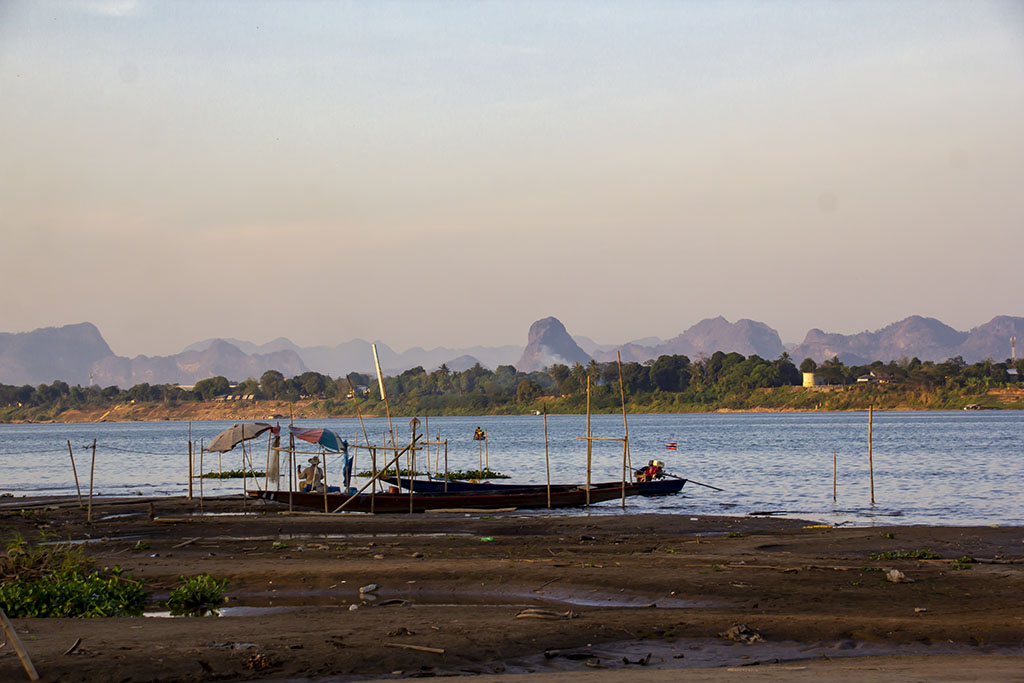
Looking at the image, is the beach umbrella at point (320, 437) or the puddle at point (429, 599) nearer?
the puddle at point (429, 599)

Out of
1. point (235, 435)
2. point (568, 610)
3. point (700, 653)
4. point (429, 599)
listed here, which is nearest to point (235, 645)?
point (429, 599)

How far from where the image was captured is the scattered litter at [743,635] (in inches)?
407

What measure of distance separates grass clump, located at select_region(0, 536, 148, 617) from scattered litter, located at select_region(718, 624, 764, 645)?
7.44 metres

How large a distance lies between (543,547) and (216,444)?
15.2 metres

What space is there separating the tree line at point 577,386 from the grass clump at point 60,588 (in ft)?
365

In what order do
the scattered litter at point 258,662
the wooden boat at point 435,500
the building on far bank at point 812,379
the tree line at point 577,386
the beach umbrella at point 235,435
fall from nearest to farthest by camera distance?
the scattered litter at point 258,662 < the wooden boat at point 435,500 < the beach umbrella at point 235,435 < the tree line at point 577,386 < the building on far bank at point 812,379

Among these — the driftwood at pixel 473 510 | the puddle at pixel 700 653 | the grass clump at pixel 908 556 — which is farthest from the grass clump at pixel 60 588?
the driftwood at pixel 473 510

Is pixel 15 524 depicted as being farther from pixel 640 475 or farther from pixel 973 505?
pixel 973 505

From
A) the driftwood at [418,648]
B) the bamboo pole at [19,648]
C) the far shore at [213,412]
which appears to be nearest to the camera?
the bamboo pole at [19,648]

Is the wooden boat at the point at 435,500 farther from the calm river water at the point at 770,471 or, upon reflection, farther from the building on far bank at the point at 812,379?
the building on far bank at the point at 812,379

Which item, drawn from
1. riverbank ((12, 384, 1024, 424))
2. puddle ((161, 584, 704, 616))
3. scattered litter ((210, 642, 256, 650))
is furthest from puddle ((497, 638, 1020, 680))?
riverbank ((12, 384, 1024, 424))

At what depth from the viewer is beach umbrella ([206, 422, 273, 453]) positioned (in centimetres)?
2941

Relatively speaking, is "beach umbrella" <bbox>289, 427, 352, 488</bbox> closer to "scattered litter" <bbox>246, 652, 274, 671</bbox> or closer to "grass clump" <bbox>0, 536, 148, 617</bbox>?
"grass clump" <bbox>0, 536, 148, 617</bbox>

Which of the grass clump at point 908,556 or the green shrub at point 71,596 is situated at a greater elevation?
the green shrub at point 71,596
